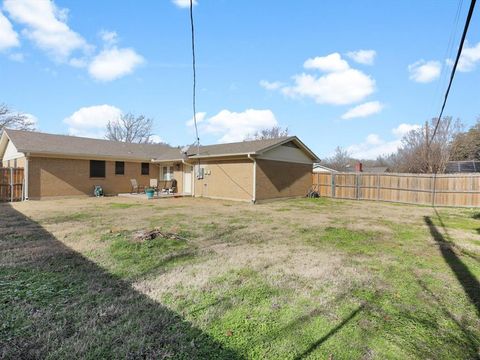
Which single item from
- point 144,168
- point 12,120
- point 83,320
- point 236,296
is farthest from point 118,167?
point 12,120

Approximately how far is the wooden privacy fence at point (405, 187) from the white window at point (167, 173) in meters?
10.1

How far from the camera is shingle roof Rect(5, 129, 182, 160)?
14586 mm

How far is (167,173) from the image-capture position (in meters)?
20.2

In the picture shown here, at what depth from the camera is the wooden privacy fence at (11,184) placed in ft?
45.6

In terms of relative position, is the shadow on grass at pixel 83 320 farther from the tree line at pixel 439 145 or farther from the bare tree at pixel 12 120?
the bare tree at pixel 12 120

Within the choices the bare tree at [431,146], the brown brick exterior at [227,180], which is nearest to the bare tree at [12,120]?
the brown brick exterior at [227,180]

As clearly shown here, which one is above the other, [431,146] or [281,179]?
[431,146]

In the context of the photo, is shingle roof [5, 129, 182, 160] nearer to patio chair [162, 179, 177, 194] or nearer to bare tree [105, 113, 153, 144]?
patio chair [162, 179, 177, 194]

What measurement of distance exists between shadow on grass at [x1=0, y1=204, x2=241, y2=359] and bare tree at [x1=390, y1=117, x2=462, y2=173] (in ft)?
90.9

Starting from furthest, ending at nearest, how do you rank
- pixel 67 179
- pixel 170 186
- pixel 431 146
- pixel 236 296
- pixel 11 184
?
pixel 431 146 < pixel 170 186 < pixel 67 179 < pixel 11 184 < pixel 236 296

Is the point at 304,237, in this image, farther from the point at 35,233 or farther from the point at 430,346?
the point at 35,233

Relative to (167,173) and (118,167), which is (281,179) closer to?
(167,173)

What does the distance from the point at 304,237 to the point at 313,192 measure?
11911mm

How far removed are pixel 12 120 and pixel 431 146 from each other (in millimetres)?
44061
